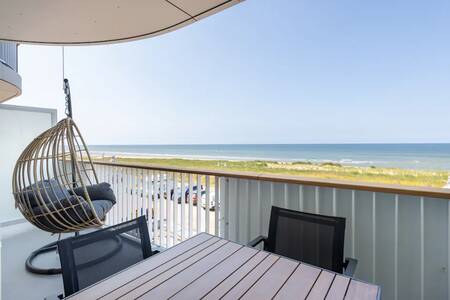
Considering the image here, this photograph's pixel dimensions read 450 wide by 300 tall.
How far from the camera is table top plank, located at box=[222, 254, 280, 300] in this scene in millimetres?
844

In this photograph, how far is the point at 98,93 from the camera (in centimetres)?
1419

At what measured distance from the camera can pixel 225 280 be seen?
0.93m

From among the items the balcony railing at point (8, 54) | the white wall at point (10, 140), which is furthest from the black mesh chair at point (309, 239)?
the white wall at point (10, 140)

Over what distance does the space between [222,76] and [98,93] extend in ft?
28.1

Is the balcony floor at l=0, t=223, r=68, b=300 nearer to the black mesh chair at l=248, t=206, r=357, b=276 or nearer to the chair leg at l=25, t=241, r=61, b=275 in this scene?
the chair leg at l=25, t=241, r=61, b=275

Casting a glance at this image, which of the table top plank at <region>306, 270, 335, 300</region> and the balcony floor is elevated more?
the table top plank at <region>306, 270, 335, 300</region>

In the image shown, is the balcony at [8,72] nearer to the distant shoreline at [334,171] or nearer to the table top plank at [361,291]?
the distant shoreline at [334,171]

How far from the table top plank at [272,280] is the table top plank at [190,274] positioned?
226 millimetres

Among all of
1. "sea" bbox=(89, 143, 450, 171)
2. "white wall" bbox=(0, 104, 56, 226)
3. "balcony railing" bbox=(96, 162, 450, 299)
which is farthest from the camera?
"sea" bbox=(89, 143, 450, 171)

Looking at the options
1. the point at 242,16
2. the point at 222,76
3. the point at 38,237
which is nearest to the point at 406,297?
the point at 38,237

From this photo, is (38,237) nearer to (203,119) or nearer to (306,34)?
(306,34)

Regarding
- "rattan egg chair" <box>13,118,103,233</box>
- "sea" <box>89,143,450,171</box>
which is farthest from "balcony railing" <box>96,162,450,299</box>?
"sea" <box>89,143,450,171</box>

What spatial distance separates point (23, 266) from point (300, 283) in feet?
9.21

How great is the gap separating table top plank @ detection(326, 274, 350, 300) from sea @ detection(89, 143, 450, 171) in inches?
594
